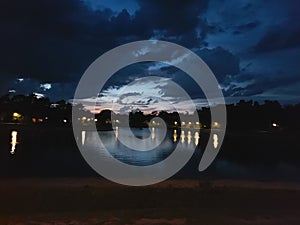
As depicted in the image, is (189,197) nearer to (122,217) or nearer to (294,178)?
(122,217)

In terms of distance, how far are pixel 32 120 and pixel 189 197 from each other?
9193 centimetres

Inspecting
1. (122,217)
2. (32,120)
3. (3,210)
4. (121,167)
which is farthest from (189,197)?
(32,120)

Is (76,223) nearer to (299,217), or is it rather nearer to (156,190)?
(156,190)

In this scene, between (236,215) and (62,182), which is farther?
(62,182)

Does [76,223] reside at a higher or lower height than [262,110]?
lower

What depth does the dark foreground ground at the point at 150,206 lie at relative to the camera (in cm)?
867

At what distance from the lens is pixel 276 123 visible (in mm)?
87312

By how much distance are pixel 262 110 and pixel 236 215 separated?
3826 inches

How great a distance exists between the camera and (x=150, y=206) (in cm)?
1052

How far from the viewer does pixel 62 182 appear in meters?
15.2

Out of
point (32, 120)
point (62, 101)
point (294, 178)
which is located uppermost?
point (62, 101)

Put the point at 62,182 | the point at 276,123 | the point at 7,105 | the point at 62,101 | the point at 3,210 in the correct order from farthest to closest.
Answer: the point at 62,101, the point at 7,105, the point at 276,123, the point at 62,182, the point at 3,210

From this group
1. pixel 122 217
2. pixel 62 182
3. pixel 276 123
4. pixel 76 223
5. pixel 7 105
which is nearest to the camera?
pixel 76 223

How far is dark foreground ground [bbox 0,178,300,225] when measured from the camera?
341 inches
